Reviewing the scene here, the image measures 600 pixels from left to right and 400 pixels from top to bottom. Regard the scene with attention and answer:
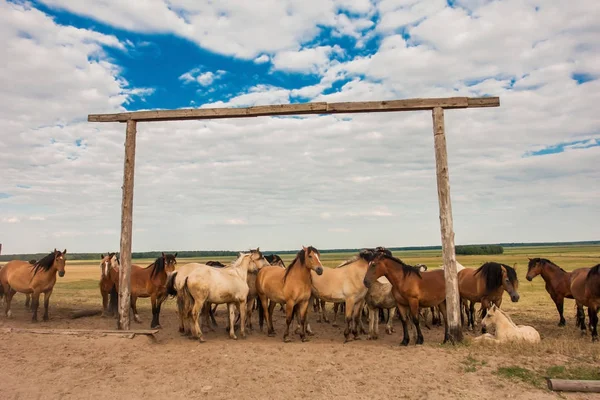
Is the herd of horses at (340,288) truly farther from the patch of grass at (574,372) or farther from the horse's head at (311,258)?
the patch of grass at (574,372)

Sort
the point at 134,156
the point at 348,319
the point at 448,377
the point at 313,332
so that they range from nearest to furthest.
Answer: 1. the point at 448,377
2. the point at 348,319
3. the point at 134,156
4. the point at 313,332

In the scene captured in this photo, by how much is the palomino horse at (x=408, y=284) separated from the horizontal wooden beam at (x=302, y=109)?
3.79 meters

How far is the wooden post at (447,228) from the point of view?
27.7ft

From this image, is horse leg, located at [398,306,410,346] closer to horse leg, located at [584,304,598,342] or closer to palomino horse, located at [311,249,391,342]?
palomino horse, located at [311,249,391,342]

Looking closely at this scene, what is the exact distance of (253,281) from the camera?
1138 cm

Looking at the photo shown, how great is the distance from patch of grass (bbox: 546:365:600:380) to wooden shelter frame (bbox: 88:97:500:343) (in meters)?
2.12

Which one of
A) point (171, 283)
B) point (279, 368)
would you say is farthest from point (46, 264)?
point (279, 368)

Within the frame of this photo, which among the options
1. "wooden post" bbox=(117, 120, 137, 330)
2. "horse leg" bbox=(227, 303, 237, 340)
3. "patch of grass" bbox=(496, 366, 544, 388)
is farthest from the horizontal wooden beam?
"patch of grass" bbox=(496, 366, 544, 388)

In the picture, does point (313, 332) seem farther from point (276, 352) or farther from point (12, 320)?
point (12, 320)

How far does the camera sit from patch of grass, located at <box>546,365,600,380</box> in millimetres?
6118

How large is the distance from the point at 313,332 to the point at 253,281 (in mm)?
2386

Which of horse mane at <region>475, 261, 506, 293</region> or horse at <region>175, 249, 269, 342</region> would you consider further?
horse mane at <region>475, 261, 506, 293</region>

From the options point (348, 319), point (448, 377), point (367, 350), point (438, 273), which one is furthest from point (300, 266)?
point (448, 377)

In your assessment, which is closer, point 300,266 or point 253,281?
point 300,266
